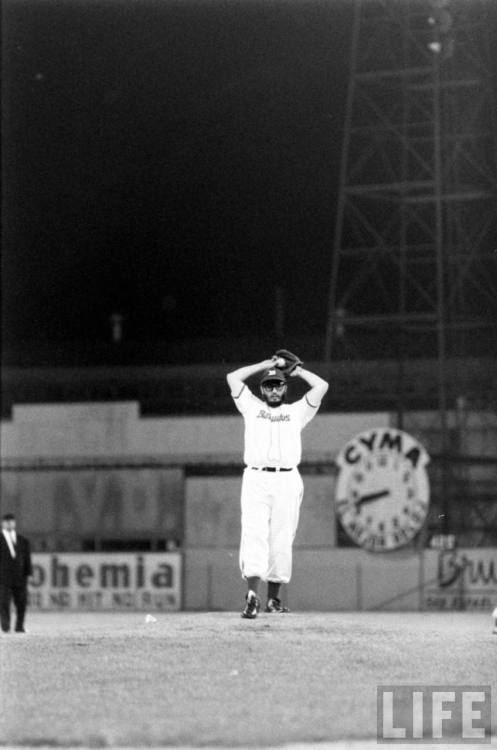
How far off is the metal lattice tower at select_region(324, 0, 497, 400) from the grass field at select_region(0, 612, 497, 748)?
24135mm

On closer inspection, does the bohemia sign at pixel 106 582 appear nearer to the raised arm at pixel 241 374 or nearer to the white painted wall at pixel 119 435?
the white painted wall at pixel 119 435

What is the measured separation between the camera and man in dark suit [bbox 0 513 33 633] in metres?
23.6

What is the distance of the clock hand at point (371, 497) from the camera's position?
4000 cm

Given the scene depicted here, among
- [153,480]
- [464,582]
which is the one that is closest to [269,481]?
[464,582]

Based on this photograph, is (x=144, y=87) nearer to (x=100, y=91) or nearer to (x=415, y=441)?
(x=100, y=91)

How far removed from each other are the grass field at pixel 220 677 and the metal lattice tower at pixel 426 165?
2413 centimetres

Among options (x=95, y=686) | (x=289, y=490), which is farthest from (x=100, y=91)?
(x=95, y=686)

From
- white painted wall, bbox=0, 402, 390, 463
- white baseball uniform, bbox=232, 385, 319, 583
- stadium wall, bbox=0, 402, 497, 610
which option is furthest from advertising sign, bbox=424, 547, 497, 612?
white baseball uniform, bbox=232, 385, 319, 583

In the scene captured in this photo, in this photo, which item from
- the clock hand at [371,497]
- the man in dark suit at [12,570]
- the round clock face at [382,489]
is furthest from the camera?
the clock hand at [371,497]

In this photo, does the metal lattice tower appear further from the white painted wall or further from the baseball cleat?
the baseball cleat

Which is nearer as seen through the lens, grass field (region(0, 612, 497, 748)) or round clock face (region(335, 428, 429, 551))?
grass field (region(0, 612, 497, 748))

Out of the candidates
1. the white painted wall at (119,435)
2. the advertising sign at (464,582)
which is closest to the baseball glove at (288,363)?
the advertising sign at (464,582)

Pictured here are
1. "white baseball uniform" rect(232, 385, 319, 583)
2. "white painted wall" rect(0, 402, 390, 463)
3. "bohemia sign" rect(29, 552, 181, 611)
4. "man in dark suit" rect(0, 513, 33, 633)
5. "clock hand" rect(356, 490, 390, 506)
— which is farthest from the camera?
"white painted wall" rect(0, 402, 390, 463)

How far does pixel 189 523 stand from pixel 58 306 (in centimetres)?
952
